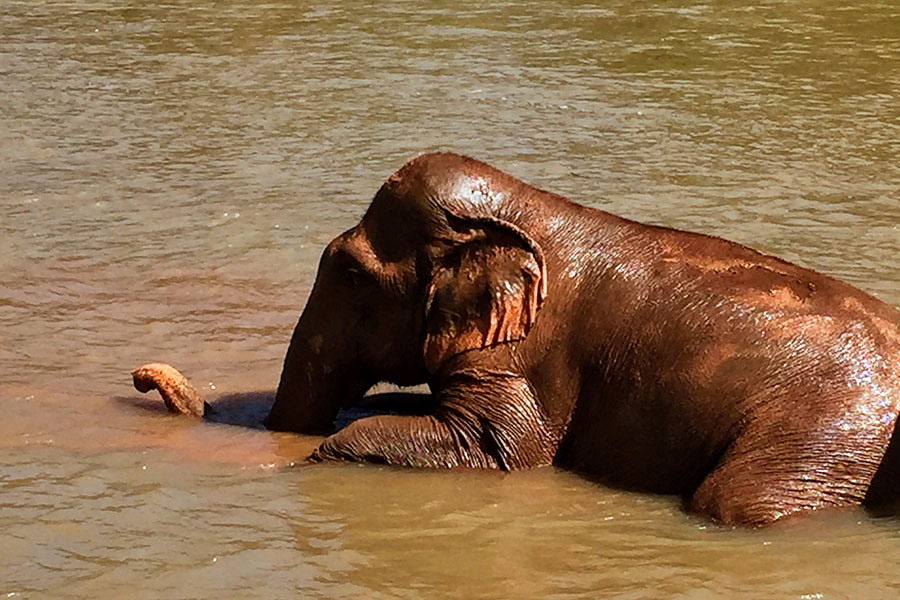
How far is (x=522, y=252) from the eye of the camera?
753cm

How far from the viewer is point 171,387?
27.1 ft

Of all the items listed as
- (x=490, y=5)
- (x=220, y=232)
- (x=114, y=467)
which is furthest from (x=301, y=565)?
(x=490, y=5)

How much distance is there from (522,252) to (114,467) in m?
2.12

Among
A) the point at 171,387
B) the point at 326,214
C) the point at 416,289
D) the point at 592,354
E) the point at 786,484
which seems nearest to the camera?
the point at 786,484

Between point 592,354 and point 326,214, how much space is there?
5.14 metres

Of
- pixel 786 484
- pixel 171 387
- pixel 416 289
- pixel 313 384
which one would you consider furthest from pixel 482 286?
pixel 171 387

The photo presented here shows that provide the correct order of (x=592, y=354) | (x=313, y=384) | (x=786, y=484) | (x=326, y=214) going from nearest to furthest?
(x=786, y=484)
(x=592, y=354)
(x=313, y=384)
(x=326, y=214)

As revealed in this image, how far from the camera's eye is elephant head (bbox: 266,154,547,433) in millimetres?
7516

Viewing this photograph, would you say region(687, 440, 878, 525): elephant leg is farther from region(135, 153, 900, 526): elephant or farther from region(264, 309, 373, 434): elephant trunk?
region(264, 309, 373, 434): elephant trunk

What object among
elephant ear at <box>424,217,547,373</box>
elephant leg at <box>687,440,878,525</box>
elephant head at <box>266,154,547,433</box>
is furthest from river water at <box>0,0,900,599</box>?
elephant ear at <box>424,217,547,373</box>

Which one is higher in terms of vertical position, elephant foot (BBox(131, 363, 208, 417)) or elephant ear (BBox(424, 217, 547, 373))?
elephant ear (BBox(424, 217, 547, 373))

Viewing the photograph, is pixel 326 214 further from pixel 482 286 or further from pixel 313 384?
pixel 482 286

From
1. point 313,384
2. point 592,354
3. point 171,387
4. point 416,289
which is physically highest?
point 416,289

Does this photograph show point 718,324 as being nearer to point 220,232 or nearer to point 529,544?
point 529,544
